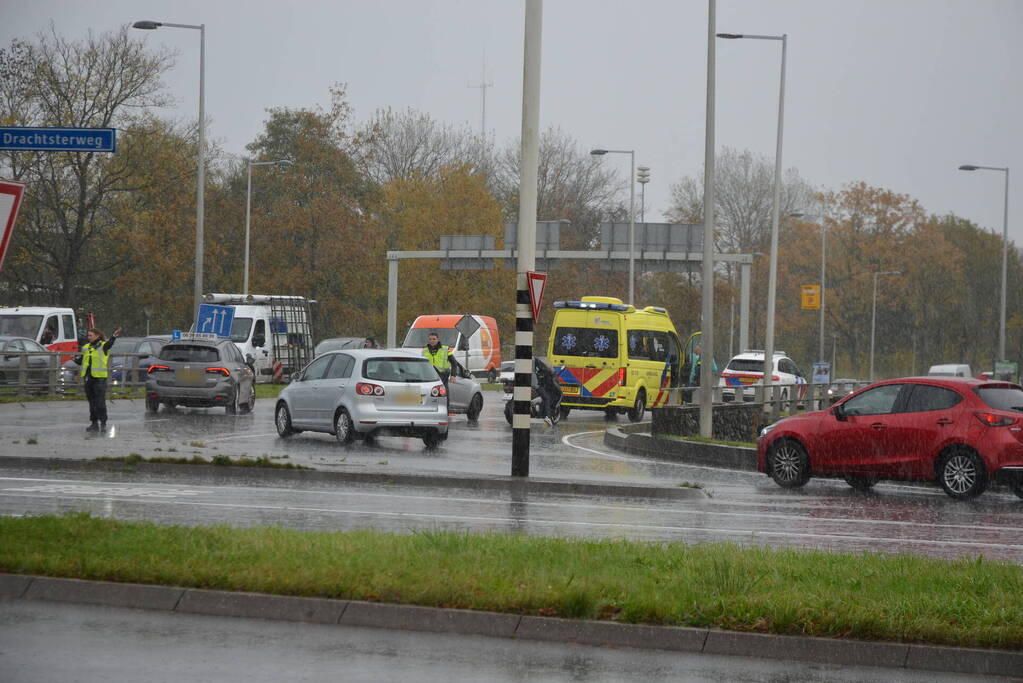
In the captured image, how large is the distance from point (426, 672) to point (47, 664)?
188 cm

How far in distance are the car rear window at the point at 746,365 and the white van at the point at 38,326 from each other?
807 inches

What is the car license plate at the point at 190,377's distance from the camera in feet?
103

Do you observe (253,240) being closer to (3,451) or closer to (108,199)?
(108,199)

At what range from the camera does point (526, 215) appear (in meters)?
17.2

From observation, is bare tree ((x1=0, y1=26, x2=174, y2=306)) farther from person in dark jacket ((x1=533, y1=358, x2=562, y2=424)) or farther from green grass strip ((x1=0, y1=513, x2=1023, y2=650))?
green grass strip ((x1=0, y1=513, x2=1023, y2=650))

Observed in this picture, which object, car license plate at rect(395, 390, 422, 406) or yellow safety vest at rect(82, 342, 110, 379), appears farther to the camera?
yellow safety vest at rect(82, 342, 110, 379)

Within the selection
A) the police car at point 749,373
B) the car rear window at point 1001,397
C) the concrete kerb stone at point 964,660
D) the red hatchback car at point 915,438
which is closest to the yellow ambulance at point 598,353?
the police car at point 749,373

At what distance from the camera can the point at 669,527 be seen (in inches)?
534

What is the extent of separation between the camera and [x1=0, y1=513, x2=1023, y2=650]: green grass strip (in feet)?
26.3

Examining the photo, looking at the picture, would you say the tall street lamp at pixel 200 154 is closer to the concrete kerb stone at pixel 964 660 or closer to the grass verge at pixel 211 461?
the grass verge at pixel 211 461

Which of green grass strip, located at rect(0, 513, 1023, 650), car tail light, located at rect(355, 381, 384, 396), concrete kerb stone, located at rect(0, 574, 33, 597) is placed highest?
car tail light, located at rect(355, 381, 384, 396)

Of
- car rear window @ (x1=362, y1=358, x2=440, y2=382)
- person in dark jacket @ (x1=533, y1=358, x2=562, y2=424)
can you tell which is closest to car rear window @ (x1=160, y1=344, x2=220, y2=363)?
person in dark jacket @ (x1=533, y1=358, x2=562, y2=424)

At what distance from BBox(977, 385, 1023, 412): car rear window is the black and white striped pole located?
18.6 ft

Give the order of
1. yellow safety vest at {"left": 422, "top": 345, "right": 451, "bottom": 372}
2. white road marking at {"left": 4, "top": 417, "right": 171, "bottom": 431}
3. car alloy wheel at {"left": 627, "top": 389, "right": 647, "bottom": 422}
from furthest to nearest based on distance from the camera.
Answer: car alloy wheel at {"left": 627, "top": 389, "right": 647, "bottom": 422}
yellow safety vest at {"left": 422, "top": 345, "right": 451, "bottom": 372}
white road marking at {"left": 4, "top": 417, "right": 171, "bottom": 431}
